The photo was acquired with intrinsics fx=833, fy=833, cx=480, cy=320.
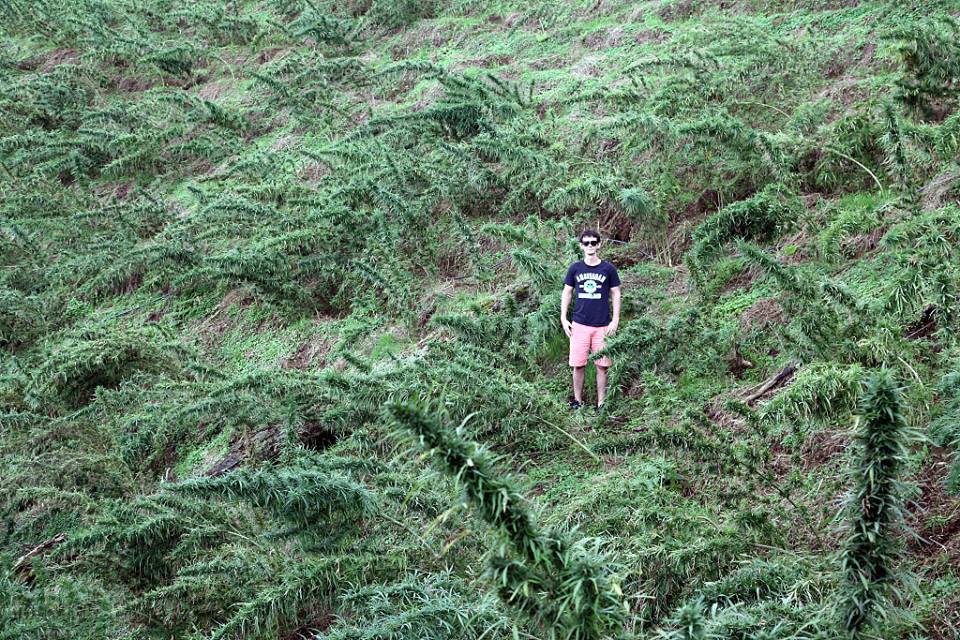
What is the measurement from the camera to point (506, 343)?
593cm

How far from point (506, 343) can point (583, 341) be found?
25.6 inches

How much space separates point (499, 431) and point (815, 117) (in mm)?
3801

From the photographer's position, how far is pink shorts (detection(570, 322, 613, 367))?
5.51m

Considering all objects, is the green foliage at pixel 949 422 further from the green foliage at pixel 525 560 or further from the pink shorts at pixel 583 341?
the pink shorts at pixel 583 341

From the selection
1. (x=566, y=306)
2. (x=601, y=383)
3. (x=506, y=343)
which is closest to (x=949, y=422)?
(x=601, y=383)

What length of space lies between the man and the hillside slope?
284 millimetres

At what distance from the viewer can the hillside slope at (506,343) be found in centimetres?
320

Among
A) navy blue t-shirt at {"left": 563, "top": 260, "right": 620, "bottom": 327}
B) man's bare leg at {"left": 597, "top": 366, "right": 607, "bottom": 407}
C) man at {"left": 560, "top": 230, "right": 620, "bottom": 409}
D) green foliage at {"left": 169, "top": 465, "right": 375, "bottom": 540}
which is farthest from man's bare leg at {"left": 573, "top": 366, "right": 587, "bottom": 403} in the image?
green foliage at {"left": 169, "top": 465, "right": 375, "bottom": 540}

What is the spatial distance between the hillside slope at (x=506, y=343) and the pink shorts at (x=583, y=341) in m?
0.33

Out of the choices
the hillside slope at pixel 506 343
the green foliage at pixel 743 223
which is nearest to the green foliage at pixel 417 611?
the hillside slope at pixel 506 343

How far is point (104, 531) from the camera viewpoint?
4.59m

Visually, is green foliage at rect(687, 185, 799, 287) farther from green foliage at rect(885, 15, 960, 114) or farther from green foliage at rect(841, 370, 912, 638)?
green foliage at rect(841, 370, 912, 638)

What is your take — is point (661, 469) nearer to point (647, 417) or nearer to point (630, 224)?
point (647, 417)

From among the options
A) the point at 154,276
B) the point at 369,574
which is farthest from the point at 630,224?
the point at 154,276
